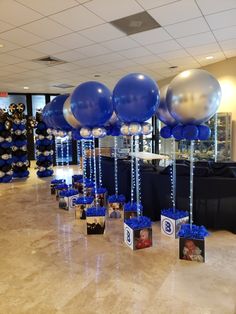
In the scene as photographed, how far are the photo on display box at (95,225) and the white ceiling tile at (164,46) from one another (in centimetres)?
314

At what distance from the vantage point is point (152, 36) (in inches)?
165

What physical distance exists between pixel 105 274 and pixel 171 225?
121cm

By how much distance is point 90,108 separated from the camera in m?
3.11

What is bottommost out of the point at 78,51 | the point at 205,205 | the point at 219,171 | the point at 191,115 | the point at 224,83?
the point at 205,205

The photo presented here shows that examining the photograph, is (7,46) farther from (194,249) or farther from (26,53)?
(194,249)

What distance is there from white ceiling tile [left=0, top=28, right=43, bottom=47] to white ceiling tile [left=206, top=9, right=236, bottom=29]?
101 inches

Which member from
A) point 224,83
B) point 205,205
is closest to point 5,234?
point 205,205

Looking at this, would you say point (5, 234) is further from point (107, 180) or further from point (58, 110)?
point (107, 180)

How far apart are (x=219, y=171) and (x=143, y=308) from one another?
2.30 metres

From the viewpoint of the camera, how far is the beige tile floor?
220cm

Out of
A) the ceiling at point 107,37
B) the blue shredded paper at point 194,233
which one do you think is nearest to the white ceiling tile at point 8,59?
the ceiling at point 107,37

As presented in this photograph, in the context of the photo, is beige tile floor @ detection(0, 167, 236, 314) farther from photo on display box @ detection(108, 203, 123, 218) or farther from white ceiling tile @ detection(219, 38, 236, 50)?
white ceiling tile @ detection(219, 38, 236, 50)

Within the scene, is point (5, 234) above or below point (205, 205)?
below

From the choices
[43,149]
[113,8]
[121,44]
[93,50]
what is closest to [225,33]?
[121,44]
